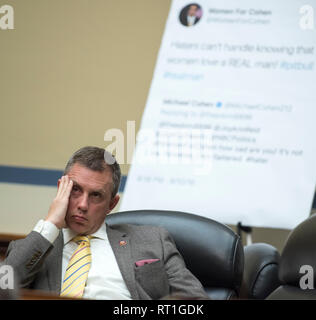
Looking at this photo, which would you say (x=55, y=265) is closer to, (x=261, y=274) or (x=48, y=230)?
(x=48, y=230)

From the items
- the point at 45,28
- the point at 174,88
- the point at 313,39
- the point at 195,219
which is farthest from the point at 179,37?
the point at 195,219

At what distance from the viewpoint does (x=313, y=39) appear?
12.4ft

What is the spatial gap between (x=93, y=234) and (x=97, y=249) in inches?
2.8

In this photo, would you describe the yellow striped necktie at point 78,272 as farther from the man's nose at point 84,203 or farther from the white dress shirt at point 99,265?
the man's nose at point 84,203

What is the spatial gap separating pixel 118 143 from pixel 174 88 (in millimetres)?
885

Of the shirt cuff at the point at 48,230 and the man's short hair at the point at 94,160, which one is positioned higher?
the man's short hair at the point at 94,160

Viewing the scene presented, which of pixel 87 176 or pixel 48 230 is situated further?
pixel 87 176

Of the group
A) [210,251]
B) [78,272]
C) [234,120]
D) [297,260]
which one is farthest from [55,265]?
[234,120]

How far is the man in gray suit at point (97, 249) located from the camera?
200 cm

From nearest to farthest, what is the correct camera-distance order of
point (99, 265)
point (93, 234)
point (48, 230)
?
point (48, 230) < point (99, 265) < point (93, 234)

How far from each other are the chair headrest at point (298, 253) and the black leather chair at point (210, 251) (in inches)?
6.7

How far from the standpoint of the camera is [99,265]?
2.12 meters

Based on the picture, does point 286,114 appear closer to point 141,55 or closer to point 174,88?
point 174,88

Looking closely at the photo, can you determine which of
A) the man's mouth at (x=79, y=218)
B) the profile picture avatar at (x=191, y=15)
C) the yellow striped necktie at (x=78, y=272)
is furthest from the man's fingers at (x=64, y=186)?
the profile picture avatar at (x=191, y=15)
